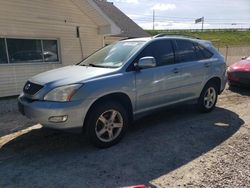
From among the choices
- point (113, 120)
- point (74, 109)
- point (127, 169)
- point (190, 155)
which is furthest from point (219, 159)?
point (74, 109)

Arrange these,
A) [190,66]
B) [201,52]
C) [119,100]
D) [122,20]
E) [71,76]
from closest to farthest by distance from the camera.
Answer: [71,76]
[119,100]
[190,66]
[201,52]
[122,20]

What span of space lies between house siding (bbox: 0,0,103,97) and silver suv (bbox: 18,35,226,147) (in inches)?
204

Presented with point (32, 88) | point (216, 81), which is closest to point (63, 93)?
point (32, 88)

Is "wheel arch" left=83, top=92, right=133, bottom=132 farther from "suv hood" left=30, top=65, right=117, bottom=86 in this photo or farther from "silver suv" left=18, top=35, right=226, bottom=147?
"suv hood" left=30, top=65, right=117, bottom=86

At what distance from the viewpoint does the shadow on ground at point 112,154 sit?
12.0 feet

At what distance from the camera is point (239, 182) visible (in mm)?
3545

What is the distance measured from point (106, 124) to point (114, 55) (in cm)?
149

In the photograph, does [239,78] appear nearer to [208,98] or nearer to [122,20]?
[208,98]

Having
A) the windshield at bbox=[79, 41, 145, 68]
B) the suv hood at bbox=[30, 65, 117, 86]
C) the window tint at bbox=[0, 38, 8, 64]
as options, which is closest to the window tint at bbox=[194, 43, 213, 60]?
the windshield at bbox=[79, 41, 145, 68]

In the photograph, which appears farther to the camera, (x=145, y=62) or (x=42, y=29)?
(x=42, y=29)

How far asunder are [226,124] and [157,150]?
6.89ft

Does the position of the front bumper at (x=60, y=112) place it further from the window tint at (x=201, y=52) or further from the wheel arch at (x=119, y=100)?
the window tint at (x=201, y=52)

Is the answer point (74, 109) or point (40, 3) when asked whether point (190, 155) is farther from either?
point (40, 3)

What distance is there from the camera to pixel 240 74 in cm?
955
